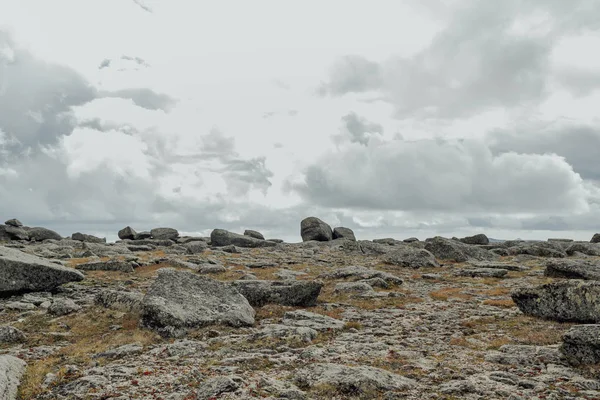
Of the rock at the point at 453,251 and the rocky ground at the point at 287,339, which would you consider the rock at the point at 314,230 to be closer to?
the rock at the point at 453,251

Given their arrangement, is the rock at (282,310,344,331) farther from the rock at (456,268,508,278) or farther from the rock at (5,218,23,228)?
the rock at (5,218,23,228)

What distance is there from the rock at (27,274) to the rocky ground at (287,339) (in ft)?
0.27

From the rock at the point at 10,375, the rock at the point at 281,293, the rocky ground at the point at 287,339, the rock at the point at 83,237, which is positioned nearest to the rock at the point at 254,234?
the rock at the point at 83,237

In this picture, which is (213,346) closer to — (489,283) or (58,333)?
(58,333)

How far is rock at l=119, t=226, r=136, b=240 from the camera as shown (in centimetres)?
10750

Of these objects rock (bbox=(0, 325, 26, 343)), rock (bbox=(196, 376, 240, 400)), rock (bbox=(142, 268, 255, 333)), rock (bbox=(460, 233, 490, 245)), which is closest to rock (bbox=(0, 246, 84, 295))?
rock (bbox=(0, 325, 26, 343))

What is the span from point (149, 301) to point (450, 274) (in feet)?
112

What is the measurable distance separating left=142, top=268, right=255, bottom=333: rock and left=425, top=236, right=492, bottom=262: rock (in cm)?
4424

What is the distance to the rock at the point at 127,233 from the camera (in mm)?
107500

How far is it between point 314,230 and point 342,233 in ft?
32.4

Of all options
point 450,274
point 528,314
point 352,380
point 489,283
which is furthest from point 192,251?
point 352,380

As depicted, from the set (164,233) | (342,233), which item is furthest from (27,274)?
(164,233)

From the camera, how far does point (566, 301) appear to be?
2131 centimetres

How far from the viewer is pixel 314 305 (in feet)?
90.1
